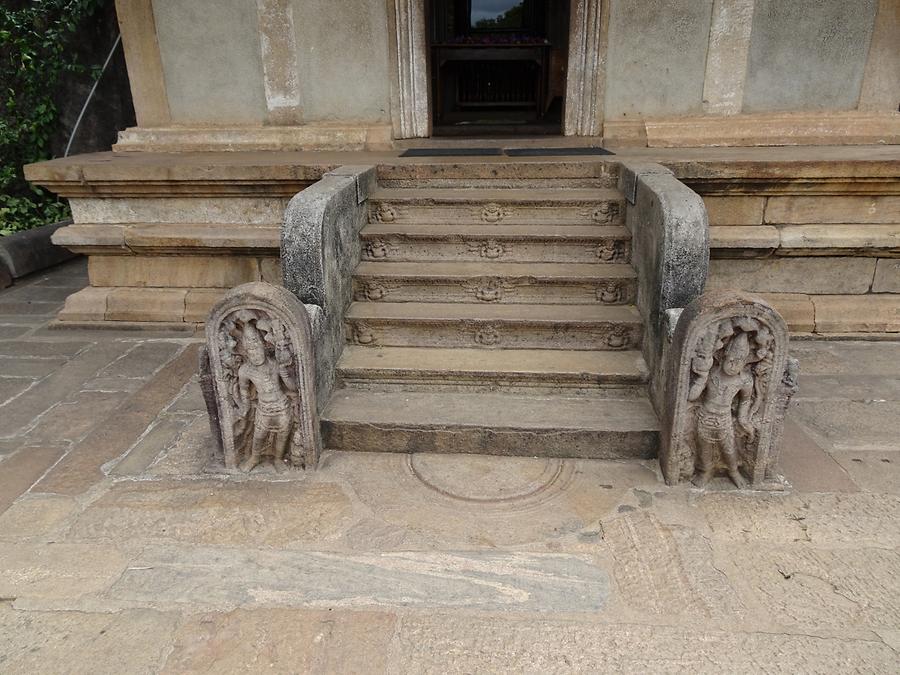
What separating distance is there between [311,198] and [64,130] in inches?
266

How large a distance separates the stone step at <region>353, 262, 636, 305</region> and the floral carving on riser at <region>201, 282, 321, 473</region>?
106 cm

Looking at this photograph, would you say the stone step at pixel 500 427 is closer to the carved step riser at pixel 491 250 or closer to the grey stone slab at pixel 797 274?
the carved step riser at pixel 491 250

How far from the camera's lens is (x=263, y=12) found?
5.36 meters

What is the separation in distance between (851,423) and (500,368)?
1.91m

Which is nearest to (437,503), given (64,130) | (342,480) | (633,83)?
(342,480)

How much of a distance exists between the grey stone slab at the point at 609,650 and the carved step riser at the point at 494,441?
3.40 feet

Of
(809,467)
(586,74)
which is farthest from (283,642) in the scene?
(586,74)

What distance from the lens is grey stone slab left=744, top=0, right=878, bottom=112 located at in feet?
16.7

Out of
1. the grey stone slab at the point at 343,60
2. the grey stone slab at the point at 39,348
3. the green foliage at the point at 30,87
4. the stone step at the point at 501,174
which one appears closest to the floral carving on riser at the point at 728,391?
the stone step at the point at 501,174

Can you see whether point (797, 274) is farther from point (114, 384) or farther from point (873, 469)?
point (114, 384)

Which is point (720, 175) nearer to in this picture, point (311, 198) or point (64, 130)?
point (311, 198)

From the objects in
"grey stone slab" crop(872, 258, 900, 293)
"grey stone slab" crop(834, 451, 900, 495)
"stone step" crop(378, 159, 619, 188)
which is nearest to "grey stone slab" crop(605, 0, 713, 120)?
"stone step" crop(378, 159, 619, 188)

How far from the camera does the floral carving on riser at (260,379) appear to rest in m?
2.70

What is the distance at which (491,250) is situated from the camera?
12.9 feet
